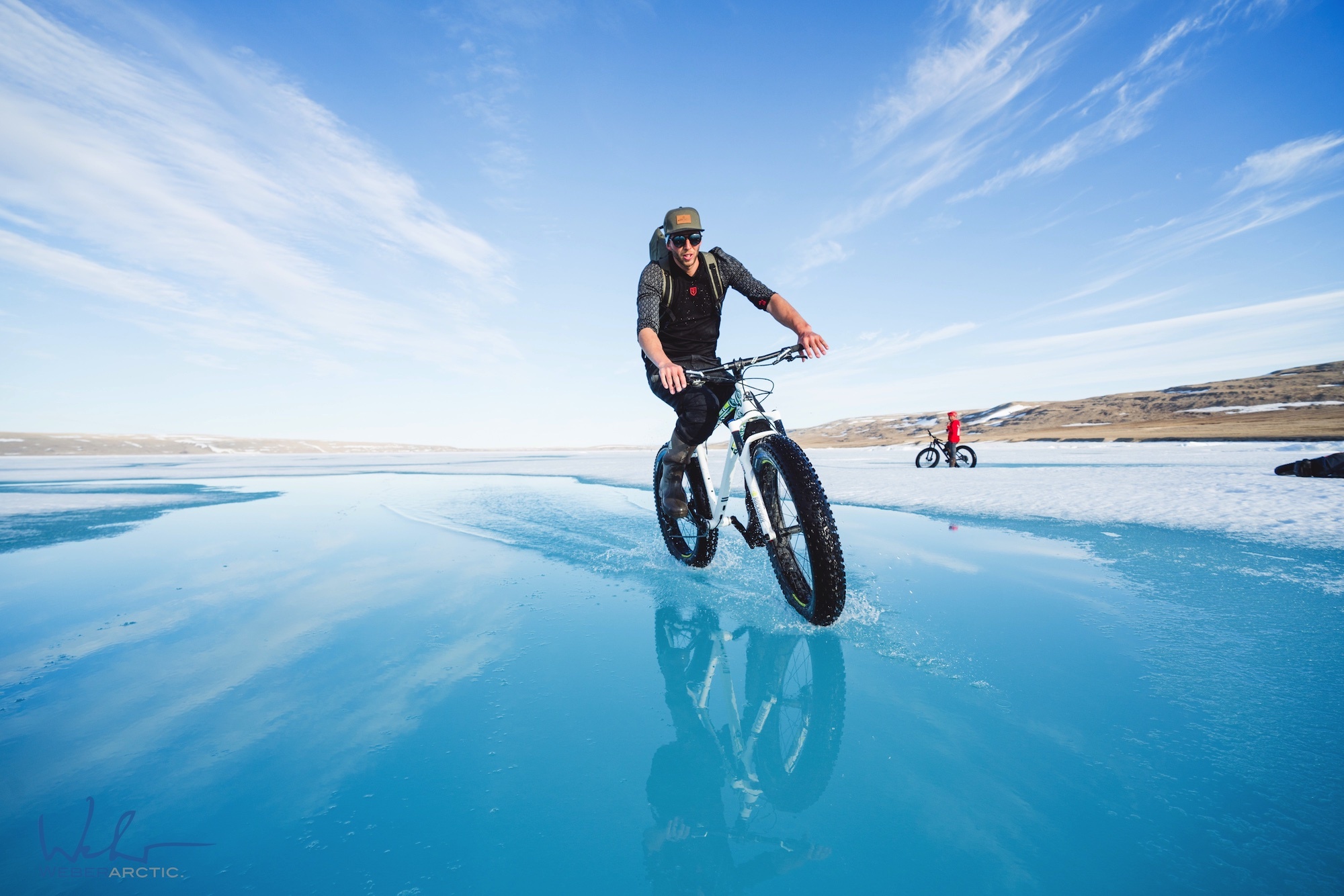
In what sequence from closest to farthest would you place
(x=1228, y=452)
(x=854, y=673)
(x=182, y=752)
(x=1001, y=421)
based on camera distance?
(x=182, y=752) → (x=854, y=673) → (x=1228, y=452) → (x=1001, y=421)

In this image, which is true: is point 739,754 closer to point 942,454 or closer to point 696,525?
point 696,525

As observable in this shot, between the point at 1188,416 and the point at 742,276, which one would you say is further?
the point at 1188,416

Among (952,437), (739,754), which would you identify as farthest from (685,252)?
(952,437)

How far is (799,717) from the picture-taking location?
2.16m

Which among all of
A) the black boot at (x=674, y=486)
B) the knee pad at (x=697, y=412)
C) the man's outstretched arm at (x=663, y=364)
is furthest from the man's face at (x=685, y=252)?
the black boot at (x=674, y=486)

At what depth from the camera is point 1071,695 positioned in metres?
2.24

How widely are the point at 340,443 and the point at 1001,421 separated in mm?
156630

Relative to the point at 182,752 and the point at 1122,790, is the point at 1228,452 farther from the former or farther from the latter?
the point at 182,752

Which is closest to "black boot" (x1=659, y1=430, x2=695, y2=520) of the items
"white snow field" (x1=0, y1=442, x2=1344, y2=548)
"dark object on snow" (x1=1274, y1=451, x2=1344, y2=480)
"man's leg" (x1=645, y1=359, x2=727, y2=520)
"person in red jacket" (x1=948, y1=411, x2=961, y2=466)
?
"man's leg" (x1=645, y1=359, x2=727, y2=520)

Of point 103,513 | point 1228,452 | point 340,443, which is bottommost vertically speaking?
point 1228,452

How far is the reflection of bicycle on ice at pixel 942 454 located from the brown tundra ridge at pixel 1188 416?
54.4 feet

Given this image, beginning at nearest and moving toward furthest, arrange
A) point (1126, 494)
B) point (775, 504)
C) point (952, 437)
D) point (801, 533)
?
point (801, 533), point (775, 504), point (1126, 494), point (952, 437)

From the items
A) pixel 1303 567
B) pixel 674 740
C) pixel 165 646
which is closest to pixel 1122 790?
pixel 674 740

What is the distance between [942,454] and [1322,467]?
10996 mm
